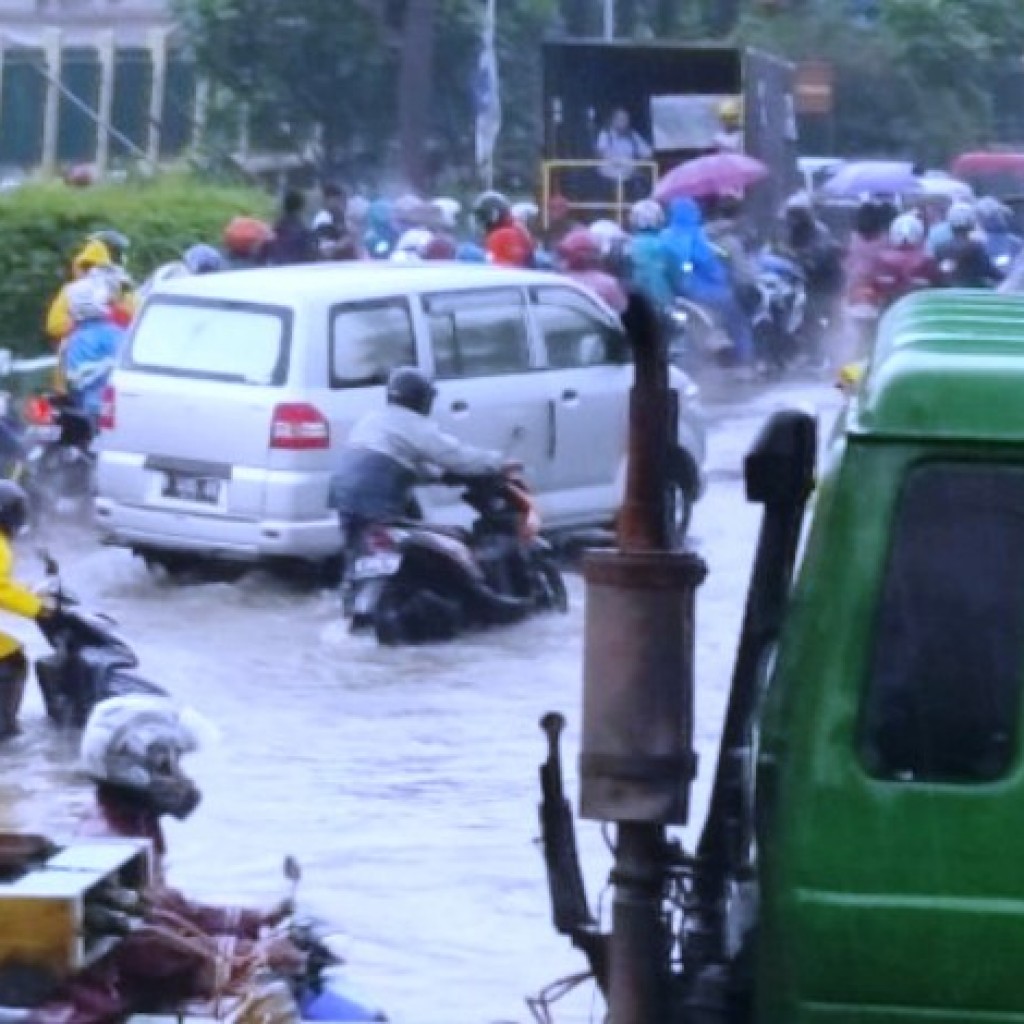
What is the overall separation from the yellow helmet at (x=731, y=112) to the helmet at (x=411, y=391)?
2265 centimetres

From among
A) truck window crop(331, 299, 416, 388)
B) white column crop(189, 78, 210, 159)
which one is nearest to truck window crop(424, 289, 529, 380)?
truck window crop(331, 299, 416, 388)

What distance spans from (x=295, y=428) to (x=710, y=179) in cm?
1902

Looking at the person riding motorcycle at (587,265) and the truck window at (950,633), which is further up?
the truck window at (950,633)

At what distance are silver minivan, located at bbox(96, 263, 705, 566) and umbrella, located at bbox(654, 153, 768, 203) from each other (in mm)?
16710

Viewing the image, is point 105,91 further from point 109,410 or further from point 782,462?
point 782,462

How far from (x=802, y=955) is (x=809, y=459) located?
1193mm

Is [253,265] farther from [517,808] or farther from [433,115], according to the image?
[433,115]

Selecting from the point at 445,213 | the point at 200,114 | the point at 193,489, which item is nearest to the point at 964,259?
the point at 445,213

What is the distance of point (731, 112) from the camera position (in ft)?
129

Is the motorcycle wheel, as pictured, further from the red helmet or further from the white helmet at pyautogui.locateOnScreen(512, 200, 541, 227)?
the white helmet at pyautogui.locateOnScreen(512, 200, 541, 227)

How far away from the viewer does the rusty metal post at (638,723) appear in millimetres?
5027

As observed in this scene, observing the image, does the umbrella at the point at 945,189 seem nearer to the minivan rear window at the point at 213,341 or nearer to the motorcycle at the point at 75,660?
the minivan rear window at the point at 213,341

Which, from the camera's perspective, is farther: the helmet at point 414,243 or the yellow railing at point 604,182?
the yellow railing at point 604,182

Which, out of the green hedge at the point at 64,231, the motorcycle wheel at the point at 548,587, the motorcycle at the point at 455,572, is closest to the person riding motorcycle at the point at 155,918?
the motorcycle at the point at 455,572
